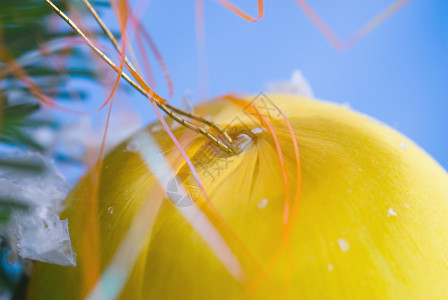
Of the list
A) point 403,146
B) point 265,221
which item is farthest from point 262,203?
point 403,146

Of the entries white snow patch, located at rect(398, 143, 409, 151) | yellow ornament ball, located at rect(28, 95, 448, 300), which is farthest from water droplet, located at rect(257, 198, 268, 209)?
white snow patch, located at rect(398, 143, 409, 151)

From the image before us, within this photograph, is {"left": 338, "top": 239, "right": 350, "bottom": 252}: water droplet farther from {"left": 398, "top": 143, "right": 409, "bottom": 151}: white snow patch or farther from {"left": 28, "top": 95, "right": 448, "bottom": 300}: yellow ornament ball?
{"left": 398, "top": 143, "right": 409, "bottom": 151}: white snow patch

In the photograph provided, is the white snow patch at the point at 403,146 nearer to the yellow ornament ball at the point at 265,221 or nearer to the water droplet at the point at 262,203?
the yellow ornament ball at the point at 265,221

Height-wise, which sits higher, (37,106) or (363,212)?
(37,106)

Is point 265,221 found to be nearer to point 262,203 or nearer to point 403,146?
point 262,203

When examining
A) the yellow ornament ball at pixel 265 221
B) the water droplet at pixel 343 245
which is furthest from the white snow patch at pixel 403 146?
the water droplet at pixel 343 245

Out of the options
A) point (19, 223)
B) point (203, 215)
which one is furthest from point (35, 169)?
point (203, 215)

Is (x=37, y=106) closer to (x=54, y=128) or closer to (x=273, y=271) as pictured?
(x=54, y=128)

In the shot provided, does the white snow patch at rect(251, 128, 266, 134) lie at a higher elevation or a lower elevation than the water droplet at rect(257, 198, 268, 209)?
higher
